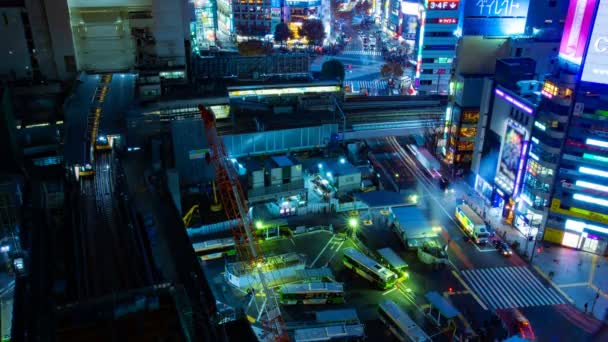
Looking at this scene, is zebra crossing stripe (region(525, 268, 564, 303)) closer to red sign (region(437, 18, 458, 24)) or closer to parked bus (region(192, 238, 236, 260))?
parked bus (region(192, 238, 236, 260))

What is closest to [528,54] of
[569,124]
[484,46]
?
[484,46]

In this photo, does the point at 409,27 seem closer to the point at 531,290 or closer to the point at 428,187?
the point at 428,187

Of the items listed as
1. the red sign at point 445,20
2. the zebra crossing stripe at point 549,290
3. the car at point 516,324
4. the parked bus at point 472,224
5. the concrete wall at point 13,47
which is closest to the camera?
the car at point 516,324

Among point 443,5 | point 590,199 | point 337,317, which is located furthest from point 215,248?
point 443,5

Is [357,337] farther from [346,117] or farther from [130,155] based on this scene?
[346,117]

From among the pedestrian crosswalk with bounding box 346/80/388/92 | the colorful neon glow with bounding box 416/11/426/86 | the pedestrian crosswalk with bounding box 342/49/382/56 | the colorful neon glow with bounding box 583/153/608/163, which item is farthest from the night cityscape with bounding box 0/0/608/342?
the pedestrian crosswalk with bounding box 342/49/382/56

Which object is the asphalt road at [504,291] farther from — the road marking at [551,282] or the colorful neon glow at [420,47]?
the colorful neon glow at [420,47]

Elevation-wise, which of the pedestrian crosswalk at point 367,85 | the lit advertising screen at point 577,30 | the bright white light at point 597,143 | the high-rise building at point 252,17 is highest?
the lit advertising screen at point 577,30

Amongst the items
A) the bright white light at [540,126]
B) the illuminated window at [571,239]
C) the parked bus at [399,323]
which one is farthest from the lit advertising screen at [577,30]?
the parked bus at [399,323]
